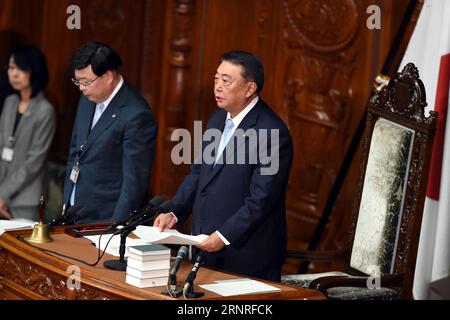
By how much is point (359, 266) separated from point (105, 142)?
1.39 metres

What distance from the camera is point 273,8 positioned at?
6.73m

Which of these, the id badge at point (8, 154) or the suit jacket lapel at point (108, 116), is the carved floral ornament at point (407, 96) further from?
the id badge at point (8, 154)

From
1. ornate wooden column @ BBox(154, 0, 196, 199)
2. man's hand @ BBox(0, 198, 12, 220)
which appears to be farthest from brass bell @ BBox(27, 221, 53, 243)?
ornate wooden column @ BBox(154, 0, 196, 199)

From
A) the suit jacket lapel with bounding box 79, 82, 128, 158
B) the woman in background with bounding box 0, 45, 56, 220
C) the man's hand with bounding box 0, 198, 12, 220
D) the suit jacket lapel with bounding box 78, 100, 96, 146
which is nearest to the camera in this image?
the suit jacket lapel with bounding box 79, 82, 128, 158

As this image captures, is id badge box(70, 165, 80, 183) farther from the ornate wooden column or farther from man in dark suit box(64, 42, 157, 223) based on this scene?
the ornate wooden column

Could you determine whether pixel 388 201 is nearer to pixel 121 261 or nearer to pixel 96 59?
pixel 121 261

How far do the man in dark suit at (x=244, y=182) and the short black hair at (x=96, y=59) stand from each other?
0.72 meters

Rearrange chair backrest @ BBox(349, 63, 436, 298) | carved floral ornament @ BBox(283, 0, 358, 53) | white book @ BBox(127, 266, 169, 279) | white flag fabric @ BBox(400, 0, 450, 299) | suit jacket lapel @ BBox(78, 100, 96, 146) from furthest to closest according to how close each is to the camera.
→ carved floral ornament @ BBox(283, 0, 358, 53) → suit jacket lapel @ BBox(78, 100, 96, 146) → white flag fabric @ BBox(400, 0, 450, 299) → chair backrest @ BBox(349, 63, 436, 298) → white book @ BBox(127, 266, 169, 279)

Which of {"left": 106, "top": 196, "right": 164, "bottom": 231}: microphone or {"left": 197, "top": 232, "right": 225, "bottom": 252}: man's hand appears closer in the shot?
{"left": 106, "top": 196, "right": 164, "bottom": 231}: microphone

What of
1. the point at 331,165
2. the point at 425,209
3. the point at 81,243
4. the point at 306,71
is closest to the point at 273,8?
the point at 306,71

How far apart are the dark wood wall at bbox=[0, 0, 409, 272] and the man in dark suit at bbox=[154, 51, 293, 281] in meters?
1.56

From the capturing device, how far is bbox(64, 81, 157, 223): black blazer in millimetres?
5195

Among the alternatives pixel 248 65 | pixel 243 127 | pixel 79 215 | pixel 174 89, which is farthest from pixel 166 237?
pixel 174 89

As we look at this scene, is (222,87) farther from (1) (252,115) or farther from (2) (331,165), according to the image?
(2) (331,165)
